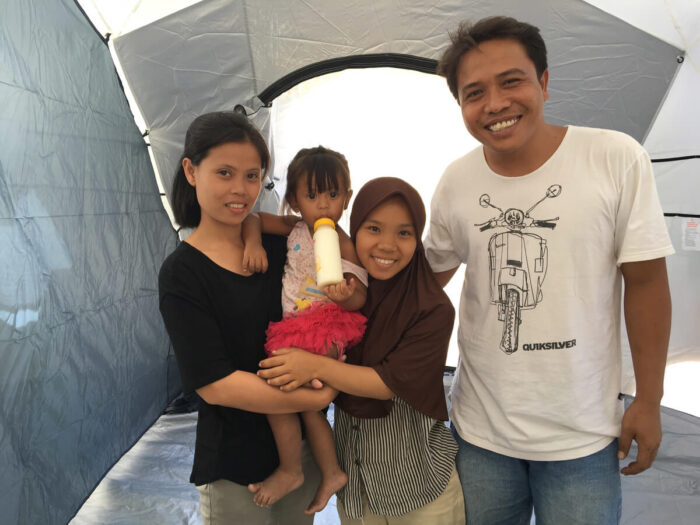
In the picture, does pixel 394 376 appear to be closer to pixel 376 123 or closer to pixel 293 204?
pixel 293 204

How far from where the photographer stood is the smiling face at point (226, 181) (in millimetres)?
1026

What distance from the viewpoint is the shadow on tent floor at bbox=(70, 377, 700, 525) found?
186 centimetres

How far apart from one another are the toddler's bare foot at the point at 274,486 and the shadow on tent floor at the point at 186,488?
3.06ft

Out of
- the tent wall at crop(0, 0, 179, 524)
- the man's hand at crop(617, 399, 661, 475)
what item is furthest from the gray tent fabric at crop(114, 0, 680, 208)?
the man's hand at crop(617, 399, 661, 475)

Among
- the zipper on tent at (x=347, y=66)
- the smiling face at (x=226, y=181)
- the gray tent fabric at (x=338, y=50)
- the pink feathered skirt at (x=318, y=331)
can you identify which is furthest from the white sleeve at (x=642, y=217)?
the zipper on tent at (x=347, y=66)

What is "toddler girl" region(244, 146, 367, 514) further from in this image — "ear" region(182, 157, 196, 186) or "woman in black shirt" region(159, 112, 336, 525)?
"ear" region(182, 157, 196, 186)

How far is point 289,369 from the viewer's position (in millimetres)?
988

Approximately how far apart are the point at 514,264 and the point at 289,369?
53 centimetres

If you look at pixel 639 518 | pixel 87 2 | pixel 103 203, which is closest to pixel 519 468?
pixel 639 518

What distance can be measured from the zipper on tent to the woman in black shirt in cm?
129

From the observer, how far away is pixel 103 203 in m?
1.90

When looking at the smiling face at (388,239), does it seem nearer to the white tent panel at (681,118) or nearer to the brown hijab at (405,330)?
the brown hijab at (405,330)

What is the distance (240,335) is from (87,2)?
1.65 m

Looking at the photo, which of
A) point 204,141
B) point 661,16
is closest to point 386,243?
point 204,141
